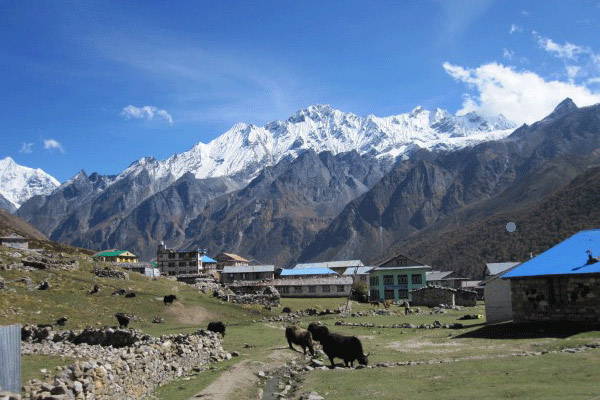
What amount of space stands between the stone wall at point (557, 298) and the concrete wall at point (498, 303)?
27.2 feet

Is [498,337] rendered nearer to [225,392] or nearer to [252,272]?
[225,392]

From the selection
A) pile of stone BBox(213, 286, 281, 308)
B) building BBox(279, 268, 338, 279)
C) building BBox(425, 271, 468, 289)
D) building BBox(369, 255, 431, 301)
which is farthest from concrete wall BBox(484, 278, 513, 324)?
building BBox(425, 271, 468, 289)

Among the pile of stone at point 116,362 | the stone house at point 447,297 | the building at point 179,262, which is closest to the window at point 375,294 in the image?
the stone house at point 447,297

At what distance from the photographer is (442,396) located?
19469 mm

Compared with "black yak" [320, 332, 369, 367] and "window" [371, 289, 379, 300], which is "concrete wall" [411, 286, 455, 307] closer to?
"window" [371, 289, 379, 300]

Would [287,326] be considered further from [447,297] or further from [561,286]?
[447,297]

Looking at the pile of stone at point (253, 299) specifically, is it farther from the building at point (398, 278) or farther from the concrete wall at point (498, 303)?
the building at point (398, 278)

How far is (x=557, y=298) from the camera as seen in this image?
36.3 m

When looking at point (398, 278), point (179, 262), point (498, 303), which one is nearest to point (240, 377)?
point (498, 303)

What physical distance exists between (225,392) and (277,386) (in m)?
3.44

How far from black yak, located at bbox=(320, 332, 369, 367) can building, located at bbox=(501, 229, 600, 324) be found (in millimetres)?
15290

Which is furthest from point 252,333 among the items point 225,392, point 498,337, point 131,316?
point 225,392

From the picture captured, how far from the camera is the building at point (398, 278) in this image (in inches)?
4500

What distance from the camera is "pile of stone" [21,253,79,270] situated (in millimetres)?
69500
